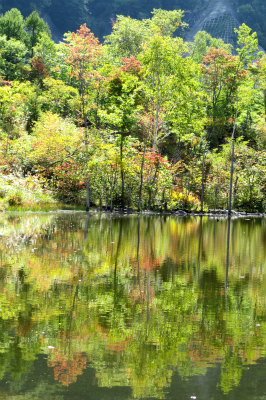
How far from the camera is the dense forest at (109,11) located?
104000mm

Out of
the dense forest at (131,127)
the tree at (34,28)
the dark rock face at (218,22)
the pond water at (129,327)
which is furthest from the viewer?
the dark rock face at (218,22)

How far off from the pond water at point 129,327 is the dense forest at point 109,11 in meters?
104

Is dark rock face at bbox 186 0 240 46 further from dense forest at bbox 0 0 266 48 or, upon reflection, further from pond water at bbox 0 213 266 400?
pond water at bbox 0 213 266 400

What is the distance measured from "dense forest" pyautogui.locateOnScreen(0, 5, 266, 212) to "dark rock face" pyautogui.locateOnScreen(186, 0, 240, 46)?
5884cm

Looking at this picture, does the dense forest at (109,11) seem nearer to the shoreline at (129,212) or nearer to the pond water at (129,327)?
the shoreline at (129,212)

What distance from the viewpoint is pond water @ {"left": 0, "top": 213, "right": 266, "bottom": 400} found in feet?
9.95

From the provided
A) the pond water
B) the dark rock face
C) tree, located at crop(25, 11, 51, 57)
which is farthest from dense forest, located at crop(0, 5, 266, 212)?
the dark rock face

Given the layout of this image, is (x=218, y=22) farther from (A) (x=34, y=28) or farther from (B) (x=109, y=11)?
(A) (x=34, y=28)

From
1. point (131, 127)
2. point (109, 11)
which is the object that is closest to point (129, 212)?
point (131, 127)

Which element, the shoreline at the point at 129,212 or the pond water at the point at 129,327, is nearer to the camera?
the pond water at the point at 129,327

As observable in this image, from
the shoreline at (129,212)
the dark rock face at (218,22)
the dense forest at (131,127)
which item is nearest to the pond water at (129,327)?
the shoreline at (129,212)

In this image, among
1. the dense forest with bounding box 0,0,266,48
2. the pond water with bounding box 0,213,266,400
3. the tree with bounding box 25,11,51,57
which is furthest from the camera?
the dense forest with bounding box 0,0,266,48

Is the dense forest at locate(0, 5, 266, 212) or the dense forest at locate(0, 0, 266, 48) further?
the dense forest at locate(0, 0, 266, 48)

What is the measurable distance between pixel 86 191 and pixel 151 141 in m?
7.91
